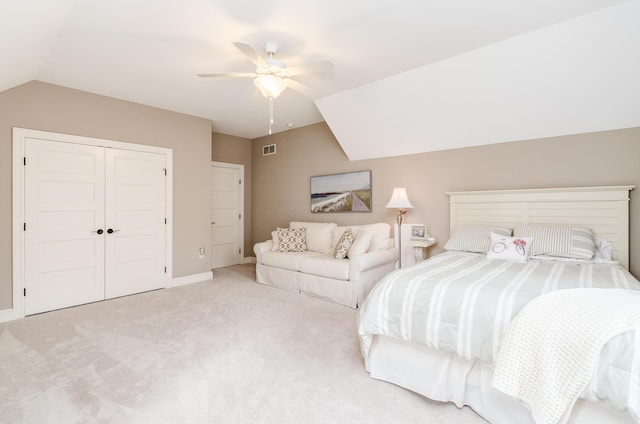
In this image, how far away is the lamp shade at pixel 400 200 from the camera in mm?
3982

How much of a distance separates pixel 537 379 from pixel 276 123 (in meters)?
4.76

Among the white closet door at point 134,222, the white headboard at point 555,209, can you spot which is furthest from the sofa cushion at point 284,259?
the white headboard at point 555,209

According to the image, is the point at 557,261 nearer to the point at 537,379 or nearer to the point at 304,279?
the point at 537,379

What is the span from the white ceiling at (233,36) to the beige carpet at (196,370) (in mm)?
2403

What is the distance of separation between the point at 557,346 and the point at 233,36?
9.80ft

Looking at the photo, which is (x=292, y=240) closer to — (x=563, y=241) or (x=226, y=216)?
(x=226, y=216)

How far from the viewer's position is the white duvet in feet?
4.11

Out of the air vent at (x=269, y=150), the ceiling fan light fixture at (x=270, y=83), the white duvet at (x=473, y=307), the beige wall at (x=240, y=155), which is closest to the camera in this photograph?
the white duvet at (x=473, y=307)

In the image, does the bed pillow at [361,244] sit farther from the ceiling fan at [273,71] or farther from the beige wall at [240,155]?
the beige wall at [240,155]

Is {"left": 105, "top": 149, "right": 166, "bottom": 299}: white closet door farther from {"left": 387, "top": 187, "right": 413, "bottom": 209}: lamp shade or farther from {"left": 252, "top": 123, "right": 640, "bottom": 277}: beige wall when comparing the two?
{"left": 387, "top": 187, "right": 413, "bottom": 209}: lamp shade

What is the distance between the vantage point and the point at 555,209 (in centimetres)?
321

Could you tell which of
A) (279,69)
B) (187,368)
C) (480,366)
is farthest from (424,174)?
(187,368)

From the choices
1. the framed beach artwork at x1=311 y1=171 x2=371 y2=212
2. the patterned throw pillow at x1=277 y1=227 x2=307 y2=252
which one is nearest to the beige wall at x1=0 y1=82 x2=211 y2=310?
the patterned throw pillow at x1=277 y1=227 x2=307 y2=252

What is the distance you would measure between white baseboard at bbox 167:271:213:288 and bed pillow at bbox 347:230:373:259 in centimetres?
244
